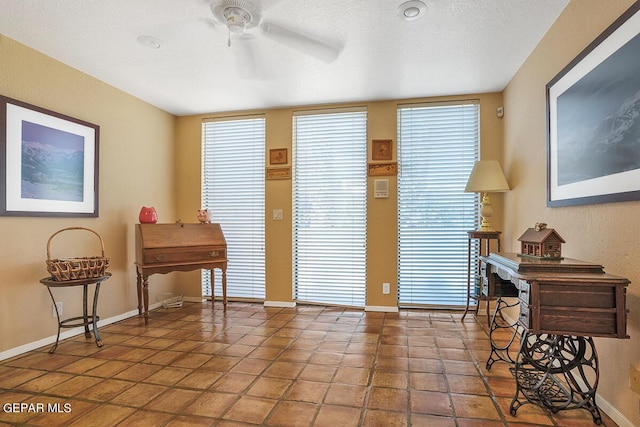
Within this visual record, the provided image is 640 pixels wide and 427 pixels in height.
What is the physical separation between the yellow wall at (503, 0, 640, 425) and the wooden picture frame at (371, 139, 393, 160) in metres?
1.25

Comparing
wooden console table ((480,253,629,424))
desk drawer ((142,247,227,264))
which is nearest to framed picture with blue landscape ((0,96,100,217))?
desk drawer ((142,247,227,264))

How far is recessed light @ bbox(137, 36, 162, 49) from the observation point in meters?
2.60

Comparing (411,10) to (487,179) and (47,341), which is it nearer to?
(487,179)

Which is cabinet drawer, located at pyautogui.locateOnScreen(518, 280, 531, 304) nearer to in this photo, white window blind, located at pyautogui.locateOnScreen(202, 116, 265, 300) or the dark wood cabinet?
the dark wood cabinet

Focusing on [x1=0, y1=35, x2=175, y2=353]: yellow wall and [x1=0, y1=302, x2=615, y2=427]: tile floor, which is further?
[x1=0, y1=35, x2=175, y2=353]: yellow wall

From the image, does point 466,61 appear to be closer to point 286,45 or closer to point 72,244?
point 286,45

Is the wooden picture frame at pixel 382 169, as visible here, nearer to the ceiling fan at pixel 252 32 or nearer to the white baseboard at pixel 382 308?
the ceiling fan at pixel 252 32

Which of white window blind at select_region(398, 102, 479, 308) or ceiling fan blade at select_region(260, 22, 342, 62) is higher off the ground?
ceiling fan blade at select_region(260, 22, 342, 62)

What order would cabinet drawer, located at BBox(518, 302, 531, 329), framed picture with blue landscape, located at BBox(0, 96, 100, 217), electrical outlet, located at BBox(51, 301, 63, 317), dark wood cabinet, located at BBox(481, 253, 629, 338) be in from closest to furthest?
dark wood cabinet, located at BBox(481, 253, 629, 338), cabinet drawer, located at BBox(518, 302, 531, 329), framed picture with blue landscape, located at BBox(0, 96, 100, 217), electrical outlet, located at BBox(51, 301, 63, 317)

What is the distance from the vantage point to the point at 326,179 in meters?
4.21

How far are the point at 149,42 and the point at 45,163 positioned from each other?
1394 mm

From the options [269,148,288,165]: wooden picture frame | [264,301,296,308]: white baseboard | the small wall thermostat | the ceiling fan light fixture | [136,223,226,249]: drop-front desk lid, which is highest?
the ceiling fan light fixture

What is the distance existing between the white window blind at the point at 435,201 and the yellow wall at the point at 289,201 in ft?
0.36

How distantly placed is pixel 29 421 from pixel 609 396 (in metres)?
3.15
